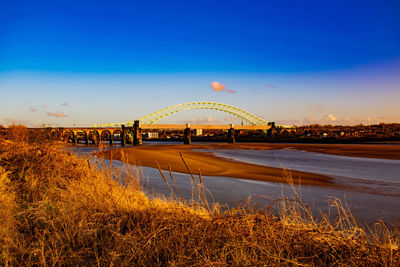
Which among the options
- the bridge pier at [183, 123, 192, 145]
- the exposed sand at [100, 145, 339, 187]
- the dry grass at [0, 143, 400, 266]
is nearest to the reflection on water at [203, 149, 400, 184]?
the exposed sand at [100, 145, 339, 187]

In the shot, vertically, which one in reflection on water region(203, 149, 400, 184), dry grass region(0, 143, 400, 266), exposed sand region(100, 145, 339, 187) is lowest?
reflection on water region(203, 149, 400, 184)

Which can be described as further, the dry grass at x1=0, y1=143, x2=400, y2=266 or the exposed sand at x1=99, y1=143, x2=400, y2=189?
the exposed sand at x1=99, y1=143, x2=400, y2=189

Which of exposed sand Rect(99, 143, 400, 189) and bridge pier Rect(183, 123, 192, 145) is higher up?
bridge pier Rect(183, 123, 192, 145)

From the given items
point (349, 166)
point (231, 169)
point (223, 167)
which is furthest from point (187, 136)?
point (231, 169)

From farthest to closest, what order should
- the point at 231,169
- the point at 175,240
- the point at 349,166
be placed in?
the point at 349,166, the point at 231,169, the point at 175,240

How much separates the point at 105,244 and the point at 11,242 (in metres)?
1.40

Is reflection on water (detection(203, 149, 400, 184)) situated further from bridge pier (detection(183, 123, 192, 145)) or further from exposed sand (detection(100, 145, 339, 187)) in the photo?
bridge pier (detection(183, 123, 192, 145))

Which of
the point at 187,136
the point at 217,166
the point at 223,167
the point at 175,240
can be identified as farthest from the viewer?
the point at 187,136

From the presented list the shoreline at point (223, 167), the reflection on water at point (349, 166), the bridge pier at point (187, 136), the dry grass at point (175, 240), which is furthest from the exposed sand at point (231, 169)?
the bridge pier at point (187, 136)

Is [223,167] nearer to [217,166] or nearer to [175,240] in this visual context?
[217,166]

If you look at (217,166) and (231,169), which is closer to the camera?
(231,169)

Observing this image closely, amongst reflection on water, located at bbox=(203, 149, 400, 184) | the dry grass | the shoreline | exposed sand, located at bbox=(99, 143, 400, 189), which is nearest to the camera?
the dry grass

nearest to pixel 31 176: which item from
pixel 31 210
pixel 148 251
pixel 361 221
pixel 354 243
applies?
pixel 31 210

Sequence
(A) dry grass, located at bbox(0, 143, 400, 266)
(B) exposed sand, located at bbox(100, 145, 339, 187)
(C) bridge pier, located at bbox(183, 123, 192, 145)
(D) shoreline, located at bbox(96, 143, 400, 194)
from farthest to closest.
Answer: (C) bridge pier, located at bbox(183, 123, 192, 145)
(B) exposed sand, located at bbox(100, 145, 339, 187)
(D) shoreline, located at bbox(96, 143, 400, 194)
(A) dry grass, located at bbox(0, 143, 400, 266)
